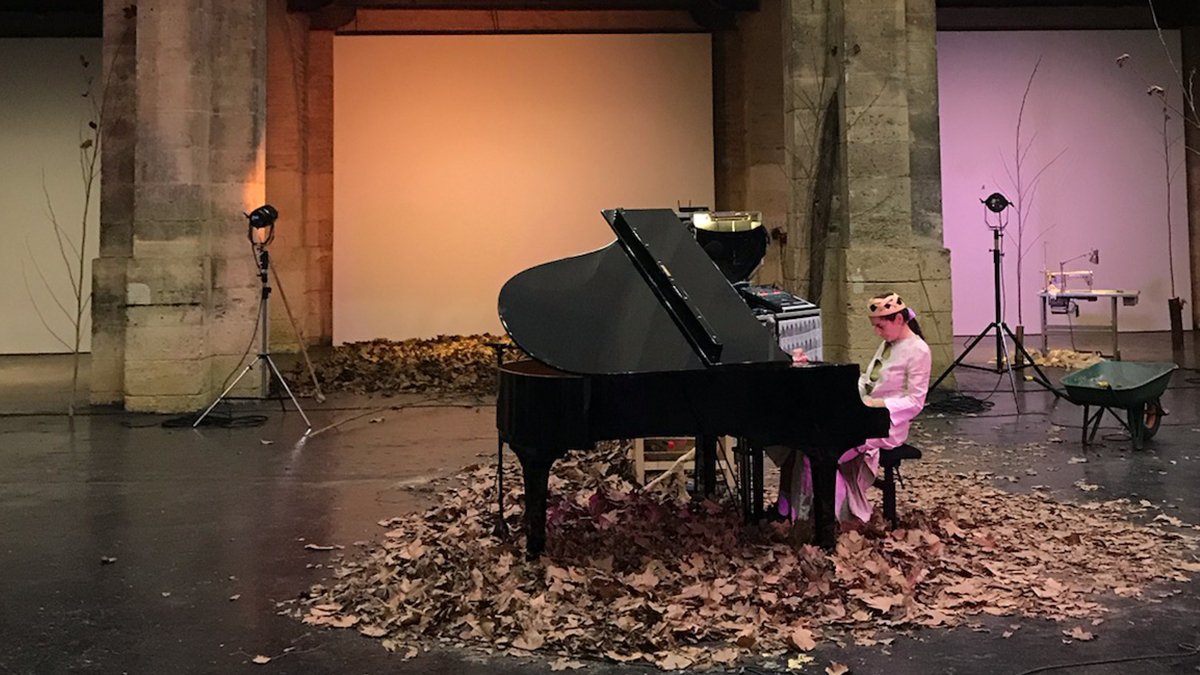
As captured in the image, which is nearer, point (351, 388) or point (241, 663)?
point (241, 663)

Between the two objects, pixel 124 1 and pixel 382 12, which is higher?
pixel 382 12

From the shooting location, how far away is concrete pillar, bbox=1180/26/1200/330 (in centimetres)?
1472

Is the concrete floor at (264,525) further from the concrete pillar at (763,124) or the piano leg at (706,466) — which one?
the concrete pillar at (763,124)

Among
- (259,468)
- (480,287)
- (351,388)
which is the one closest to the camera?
(259,468)

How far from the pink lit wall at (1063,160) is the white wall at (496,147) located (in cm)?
391

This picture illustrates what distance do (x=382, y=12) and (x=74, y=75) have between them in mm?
4704

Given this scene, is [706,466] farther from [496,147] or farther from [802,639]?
[496,147]

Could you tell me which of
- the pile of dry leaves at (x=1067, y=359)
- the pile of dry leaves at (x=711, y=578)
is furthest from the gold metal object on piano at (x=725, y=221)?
the pile of dry leaves at (x=1067, y=359)

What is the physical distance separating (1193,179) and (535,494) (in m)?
14.8

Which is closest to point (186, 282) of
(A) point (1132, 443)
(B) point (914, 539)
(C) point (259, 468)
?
(C) point (259, 468)

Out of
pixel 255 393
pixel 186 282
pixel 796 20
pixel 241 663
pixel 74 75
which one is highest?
pixel 74 75

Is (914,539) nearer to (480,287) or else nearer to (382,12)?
(480,287)

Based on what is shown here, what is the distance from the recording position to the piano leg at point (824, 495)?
3.58 m

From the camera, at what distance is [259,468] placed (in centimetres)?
582
